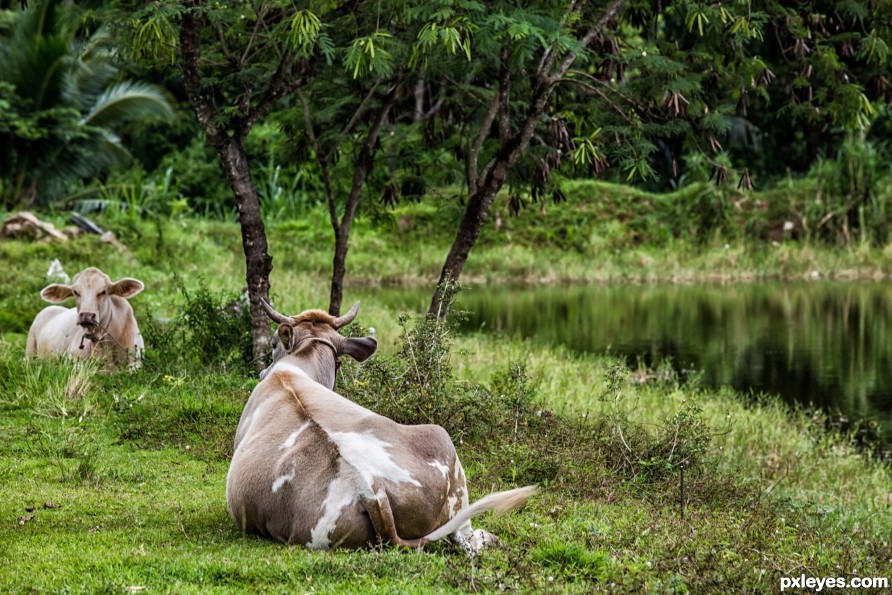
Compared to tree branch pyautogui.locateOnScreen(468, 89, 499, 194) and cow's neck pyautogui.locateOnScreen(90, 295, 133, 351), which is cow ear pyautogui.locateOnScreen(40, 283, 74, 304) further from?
tree branch pyautogui.locateOnScreen(468, 89, 499, 194)

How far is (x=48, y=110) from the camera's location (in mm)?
28375

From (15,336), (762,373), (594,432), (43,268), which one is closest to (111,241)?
(43,268)

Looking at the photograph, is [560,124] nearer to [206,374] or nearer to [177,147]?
[206,374]

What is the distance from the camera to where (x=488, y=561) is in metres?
5.70

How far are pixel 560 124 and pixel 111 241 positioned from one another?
12.9 metres

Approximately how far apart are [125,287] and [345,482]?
6.95 m

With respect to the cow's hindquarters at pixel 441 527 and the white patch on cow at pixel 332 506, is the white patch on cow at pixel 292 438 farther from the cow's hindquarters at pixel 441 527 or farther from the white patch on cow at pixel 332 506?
the cow's hindquarters at pixel 441 527

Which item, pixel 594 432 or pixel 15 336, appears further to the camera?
pixel 15 336

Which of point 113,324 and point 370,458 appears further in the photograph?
point 113,324

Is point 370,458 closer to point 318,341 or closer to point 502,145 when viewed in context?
point 318,341

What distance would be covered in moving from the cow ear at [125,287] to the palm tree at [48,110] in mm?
16569

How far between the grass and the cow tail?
0.38 ft

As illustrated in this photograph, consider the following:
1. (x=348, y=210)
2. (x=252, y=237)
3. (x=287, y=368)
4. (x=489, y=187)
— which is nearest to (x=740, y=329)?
(x=348, y=210)

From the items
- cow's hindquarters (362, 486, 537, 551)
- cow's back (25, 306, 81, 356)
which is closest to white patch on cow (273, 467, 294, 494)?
cow's hindquarters (362, 486, 537, 551)
